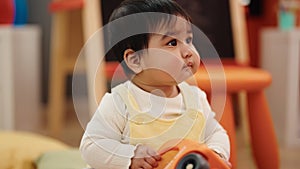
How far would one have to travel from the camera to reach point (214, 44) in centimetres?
189

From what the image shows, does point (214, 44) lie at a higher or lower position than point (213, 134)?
lower

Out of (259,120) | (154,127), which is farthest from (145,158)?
(259,120)

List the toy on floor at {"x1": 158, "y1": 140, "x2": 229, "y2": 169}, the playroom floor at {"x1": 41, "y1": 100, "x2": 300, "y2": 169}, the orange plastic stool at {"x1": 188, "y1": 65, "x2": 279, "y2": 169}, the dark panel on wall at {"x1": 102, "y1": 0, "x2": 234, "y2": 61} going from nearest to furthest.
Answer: the toy on floor at {"x1": 158, "y1": 140, "x2": 229, "y2": 169} < the orange plastic stool at {"x1": 188, "y1": 65, "x2": 279, "y2": 169} < the playroom floor at {"x1": 41, "y1": 100, "x2": 300, "y2": 169} < the dark panel on wall at {"x1": 102, "y1": 0, "x2": 234, "y2": 61}

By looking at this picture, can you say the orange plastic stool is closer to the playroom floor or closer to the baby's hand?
the playroom floor

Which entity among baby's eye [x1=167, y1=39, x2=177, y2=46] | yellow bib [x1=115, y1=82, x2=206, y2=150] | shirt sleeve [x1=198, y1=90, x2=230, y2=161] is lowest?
shirt sleeve [x1=198, y1=90, x2=230, y2=161]

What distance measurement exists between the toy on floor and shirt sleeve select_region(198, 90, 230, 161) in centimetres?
4

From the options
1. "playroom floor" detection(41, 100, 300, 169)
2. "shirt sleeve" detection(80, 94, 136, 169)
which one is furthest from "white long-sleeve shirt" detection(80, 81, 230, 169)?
"playroom floor" detection(41, 100, 300, 169)

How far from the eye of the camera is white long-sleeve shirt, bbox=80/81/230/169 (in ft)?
2.54

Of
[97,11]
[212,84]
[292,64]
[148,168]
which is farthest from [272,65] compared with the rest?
[148,168]

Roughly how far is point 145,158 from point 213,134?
137mm

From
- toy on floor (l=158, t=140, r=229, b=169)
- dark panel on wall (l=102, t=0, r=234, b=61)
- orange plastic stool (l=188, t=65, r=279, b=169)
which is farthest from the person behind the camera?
dark panel on wall (l=102, t=0, r=234, b=61)

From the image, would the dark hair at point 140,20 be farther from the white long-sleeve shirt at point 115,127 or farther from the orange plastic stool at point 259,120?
the orange plastic stool at point 259,120

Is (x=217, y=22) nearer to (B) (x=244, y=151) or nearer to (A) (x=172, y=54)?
(B) (x=244, y=151)

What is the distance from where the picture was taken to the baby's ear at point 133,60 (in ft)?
2.54
